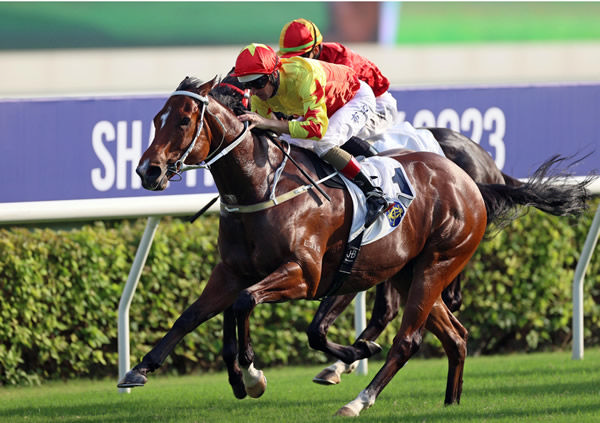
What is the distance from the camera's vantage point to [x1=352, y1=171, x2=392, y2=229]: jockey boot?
4938 millimetres

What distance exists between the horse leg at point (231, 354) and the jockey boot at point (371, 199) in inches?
29.9

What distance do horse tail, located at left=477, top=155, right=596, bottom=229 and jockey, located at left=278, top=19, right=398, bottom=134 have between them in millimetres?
615

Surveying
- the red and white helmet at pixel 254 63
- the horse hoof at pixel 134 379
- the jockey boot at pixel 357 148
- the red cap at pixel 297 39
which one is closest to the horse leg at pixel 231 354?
the horse hoof at pixel 134 379

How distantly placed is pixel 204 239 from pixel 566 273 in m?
2.60

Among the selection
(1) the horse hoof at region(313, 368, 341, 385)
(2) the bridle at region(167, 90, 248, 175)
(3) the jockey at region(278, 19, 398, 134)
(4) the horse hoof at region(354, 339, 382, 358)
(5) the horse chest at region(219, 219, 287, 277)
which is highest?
(3) the jockey at region(278, 19, 398, 134)

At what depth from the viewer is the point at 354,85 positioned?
5176 mm

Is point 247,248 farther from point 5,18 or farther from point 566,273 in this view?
point 5,18

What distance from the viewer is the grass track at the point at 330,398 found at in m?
4.89

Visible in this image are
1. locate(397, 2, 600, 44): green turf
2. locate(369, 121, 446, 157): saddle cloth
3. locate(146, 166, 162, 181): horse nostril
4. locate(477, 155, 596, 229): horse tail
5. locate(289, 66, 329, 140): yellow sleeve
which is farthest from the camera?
locate(397, 2, 600, 44): green turf

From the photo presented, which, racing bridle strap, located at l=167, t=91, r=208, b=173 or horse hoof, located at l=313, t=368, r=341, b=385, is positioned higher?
racing bridle strap, located at l=167, t=91, r=208, b=173

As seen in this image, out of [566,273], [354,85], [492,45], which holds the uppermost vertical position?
[492,45]

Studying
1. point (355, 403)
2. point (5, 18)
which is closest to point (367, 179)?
point (355, 403)

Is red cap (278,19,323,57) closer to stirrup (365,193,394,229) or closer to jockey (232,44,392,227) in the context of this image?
jockey (232,44,392,227)

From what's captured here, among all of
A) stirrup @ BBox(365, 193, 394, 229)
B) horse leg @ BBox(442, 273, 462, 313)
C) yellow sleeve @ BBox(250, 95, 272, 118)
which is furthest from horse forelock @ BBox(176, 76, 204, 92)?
horse leg @ BBox(442, 273, 462, 313)
